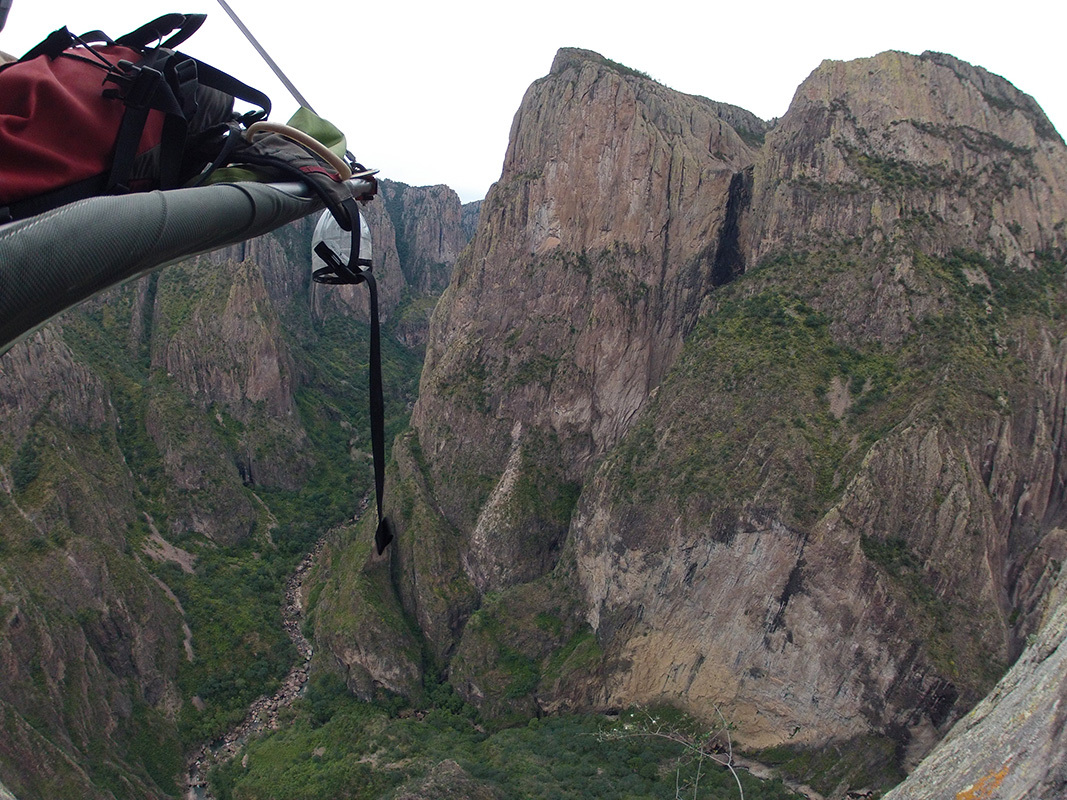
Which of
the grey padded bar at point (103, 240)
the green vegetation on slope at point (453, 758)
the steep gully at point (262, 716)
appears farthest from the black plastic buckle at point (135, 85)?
the steep gully at point (262, 716)

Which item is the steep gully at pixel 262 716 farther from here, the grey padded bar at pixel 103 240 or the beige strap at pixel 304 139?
the grey padded bar at pixel 103 240

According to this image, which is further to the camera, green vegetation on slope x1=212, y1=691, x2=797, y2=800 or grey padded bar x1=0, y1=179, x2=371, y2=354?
green vegetation on slope x1=212, y1=691, x2=797, y2=800

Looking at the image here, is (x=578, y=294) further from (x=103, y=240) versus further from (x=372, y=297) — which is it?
(x=103, y=240)

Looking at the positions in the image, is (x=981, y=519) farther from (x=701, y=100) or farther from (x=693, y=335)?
(x=701, y=100)

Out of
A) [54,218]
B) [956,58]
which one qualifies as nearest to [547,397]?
[956,58]

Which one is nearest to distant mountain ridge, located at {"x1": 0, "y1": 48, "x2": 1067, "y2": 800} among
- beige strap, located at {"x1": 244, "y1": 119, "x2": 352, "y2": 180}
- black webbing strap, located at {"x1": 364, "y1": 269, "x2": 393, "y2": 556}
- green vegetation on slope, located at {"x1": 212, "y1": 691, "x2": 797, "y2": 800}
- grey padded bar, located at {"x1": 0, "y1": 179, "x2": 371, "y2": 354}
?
green vegetation on slope, located at {"x1": 212, "y1": 691, "x2": 797, "y2": 800}

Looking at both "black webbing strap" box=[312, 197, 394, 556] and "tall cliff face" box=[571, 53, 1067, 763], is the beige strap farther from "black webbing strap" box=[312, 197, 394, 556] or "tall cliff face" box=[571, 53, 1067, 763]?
"tall cliff face" box=[571, 53, 1067, 763]

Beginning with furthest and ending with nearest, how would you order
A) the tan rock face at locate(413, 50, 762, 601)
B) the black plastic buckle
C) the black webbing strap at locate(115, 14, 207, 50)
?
the tan rock face at locate(413, 50, 762, 601) < the black webbing strap at locate(115, 14, 207, 50) < the black plastic buckle

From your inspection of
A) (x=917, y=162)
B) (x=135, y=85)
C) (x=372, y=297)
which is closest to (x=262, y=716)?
(x=372, y=297)
